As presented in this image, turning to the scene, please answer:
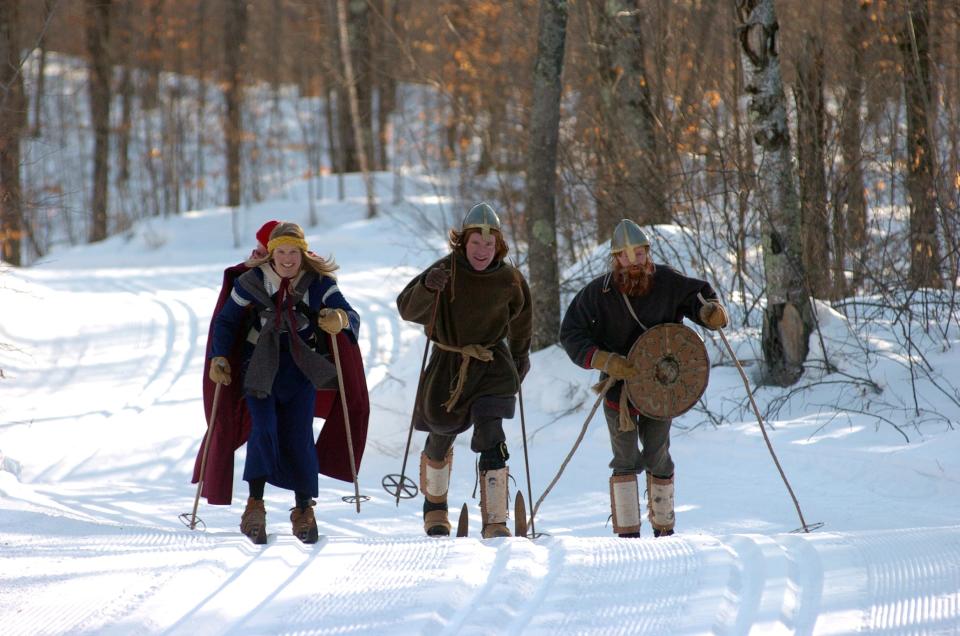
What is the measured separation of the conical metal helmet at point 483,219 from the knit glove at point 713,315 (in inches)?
Result: 44.0

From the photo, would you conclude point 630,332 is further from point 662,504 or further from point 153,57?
point 153,57

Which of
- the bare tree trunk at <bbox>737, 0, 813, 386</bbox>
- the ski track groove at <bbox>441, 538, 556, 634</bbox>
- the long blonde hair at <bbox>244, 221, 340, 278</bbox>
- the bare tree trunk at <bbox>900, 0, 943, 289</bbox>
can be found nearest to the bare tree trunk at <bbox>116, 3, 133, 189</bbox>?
the bare tree trunk at <bbox>900, 0, 943, 289</bbox>

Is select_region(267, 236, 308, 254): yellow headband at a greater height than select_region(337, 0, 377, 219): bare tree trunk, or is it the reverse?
select_region(337, 0, 377, 219): bare tree trunk

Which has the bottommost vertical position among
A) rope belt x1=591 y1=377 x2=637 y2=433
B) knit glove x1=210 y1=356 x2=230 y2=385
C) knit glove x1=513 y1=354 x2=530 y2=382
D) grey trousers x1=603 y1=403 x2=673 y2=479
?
grey trousers x1=603 y1=403 x2=673 y2=479

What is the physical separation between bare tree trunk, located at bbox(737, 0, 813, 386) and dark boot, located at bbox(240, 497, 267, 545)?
14.6ft

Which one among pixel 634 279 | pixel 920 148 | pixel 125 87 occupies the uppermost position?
pixel 125 87

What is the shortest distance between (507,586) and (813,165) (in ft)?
21.7

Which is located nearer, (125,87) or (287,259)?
(287,259)

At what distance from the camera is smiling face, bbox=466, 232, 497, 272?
5.63 metres

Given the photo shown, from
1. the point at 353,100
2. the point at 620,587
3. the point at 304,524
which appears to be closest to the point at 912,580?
the point at 620,587

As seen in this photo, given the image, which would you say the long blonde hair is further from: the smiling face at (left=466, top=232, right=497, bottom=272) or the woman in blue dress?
the smiling face at (left=466, top=232, right=497, bottom=272)

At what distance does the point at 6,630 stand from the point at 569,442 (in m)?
5.20

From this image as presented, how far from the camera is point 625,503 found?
224 inches

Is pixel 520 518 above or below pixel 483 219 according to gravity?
below
